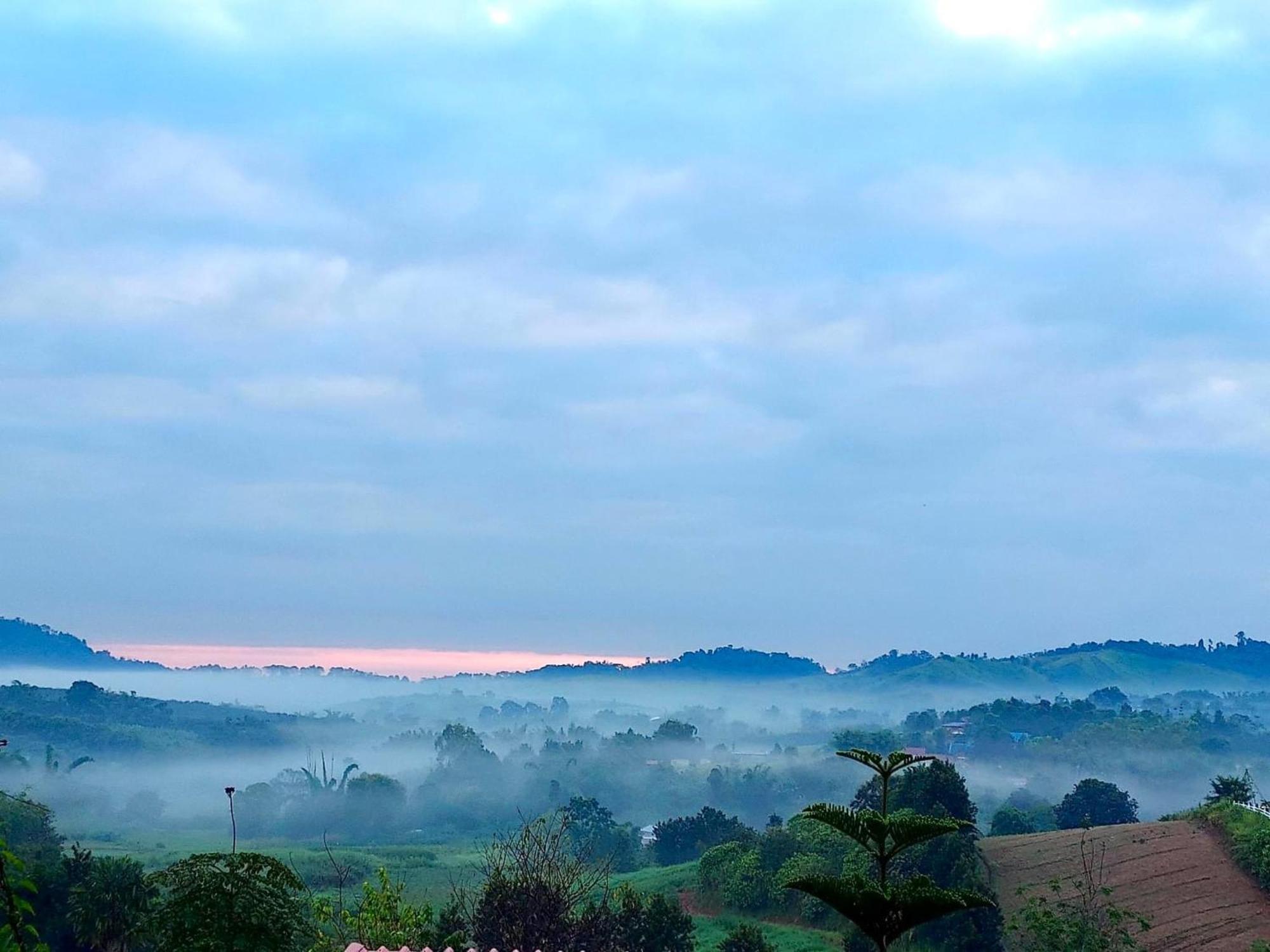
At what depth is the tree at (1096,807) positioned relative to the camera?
63531 millimetres

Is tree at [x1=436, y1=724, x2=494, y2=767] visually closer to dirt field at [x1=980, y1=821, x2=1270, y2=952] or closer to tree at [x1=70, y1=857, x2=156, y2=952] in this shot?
dirt field at [x1=980, y1=821, x2=1270, y2=952]

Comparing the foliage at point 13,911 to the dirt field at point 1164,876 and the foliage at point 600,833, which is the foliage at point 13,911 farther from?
the foliage at point 600,833

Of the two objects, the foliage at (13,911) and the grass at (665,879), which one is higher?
the foliage at (13,911)

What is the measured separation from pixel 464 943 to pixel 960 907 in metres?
18.1

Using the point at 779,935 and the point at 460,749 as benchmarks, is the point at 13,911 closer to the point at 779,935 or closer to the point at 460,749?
the point at 779,935

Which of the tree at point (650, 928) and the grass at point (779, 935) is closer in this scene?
the tree at point (650, 928)

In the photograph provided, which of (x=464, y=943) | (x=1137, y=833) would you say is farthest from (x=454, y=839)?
(x=464, y=943)

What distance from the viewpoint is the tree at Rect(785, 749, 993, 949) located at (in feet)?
41.6

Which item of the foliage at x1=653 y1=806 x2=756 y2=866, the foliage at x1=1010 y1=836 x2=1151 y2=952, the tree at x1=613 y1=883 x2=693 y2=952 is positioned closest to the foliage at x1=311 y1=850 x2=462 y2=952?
the tree at x1=613 y1=883 x2=693 y2=952

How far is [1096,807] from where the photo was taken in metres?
63.7

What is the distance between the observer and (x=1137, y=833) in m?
44.1

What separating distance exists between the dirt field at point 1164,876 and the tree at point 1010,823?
52.1ft

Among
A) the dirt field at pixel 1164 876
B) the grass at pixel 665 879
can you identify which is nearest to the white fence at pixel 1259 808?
the dirt field at pixel 1164 876

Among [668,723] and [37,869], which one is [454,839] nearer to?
[668,723]
